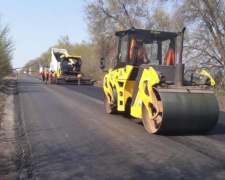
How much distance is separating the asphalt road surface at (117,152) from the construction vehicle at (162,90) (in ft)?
1.11

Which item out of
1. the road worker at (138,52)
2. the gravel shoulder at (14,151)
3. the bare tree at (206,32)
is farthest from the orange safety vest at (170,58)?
the bare tree at (206,32)

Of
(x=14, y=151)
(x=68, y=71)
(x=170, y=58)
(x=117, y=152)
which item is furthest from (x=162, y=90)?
(x=68, y=71)

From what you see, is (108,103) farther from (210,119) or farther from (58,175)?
(58,175)

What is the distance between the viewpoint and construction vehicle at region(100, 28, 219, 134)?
25.0ft

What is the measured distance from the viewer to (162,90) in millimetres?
7629

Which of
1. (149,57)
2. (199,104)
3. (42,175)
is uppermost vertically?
(149,57)

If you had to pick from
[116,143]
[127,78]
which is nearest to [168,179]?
[116,143]

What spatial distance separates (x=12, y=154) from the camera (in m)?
6.26

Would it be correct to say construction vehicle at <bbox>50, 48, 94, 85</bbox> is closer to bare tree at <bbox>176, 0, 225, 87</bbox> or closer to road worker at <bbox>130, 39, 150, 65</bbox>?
bare tree at <bbox>176, 0, 225, 87</bbox>

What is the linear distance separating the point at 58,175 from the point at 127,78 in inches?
195

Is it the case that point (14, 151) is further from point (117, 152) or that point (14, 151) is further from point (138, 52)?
point (138, 52)

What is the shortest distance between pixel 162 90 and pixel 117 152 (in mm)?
1931

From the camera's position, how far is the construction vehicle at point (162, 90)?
7.62 metres

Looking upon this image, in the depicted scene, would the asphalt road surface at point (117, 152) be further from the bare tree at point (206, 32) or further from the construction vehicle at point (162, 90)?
the bare tree at point (206, 32)
